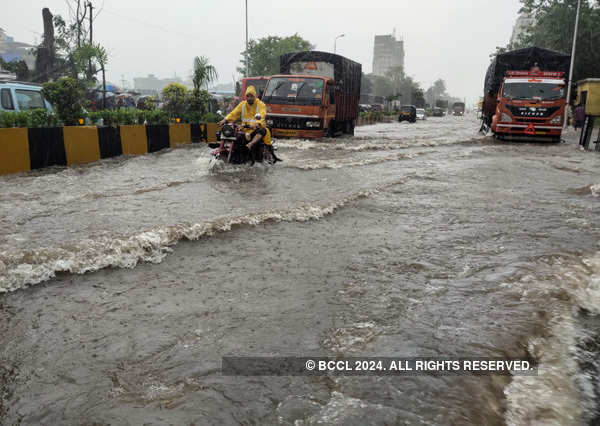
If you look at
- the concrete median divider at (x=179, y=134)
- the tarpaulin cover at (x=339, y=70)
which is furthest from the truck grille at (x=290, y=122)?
the tarpaulin cover at (x=339, y=70)

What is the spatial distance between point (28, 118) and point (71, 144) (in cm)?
87

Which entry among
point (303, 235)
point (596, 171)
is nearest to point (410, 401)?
point (303, 235)

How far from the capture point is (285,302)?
354 centimetres

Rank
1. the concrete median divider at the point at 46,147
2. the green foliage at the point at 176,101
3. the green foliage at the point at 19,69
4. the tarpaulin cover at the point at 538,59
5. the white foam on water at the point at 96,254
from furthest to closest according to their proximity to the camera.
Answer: the green foliage at the point at 19,69 → the tarpaulin cover at the point at 538,59 → the green foliage at the point at 176,101 → the concrete median divider at the point at 46,147 → the white foam on water at the point at 96,254

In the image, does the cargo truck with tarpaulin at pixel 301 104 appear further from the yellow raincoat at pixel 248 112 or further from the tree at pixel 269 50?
the tree at pixel 269 50

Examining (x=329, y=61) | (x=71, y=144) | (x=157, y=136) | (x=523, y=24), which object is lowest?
(x=157, y=136)

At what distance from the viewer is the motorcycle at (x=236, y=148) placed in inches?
388

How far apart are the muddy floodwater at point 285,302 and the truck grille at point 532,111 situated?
34.6ft

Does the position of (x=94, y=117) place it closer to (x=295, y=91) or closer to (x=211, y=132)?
(x=211, y=132)

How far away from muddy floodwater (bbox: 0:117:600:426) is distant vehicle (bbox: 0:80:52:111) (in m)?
3.75

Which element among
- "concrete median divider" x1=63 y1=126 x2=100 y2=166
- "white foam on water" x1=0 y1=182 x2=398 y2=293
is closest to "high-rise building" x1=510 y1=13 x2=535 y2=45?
"concrete median divider" x1=63 y1=126 x2=100 y2=166

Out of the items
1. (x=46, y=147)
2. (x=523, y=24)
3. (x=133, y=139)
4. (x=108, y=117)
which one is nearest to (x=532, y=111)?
(x=133, y=139)

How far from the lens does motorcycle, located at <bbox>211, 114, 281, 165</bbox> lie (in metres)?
9.87

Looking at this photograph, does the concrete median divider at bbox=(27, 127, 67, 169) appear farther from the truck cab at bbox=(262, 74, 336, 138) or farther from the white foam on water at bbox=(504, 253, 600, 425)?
the white foam on water at bbox=(504, 253, 600, 425)
